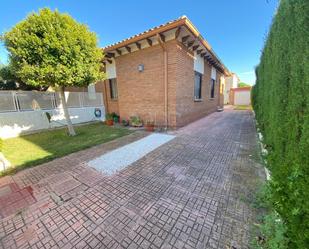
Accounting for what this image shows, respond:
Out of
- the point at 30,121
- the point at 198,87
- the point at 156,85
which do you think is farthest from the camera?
the point at 198,87

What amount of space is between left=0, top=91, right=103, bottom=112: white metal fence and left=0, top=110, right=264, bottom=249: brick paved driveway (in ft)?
18.1

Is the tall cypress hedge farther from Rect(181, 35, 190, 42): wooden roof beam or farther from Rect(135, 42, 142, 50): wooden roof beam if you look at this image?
Rect(135, 42, 142, 50): wooden roof beam

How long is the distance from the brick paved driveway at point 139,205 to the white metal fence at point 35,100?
553 cm

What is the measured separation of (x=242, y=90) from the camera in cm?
2412

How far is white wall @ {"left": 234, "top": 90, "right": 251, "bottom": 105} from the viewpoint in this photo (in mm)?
23719

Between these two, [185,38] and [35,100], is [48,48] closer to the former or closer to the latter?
[35,100]

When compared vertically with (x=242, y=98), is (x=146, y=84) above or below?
above

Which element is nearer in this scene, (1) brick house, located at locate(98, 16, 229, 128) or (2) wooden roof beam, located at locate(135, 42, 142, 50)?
(1) brick house, located at locate(98, 16, 229, 128)

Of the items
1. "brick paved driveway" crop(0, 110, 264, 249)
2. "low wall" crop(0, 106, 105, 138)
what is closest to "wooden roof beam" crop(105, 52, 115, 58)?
"low wall" crop(0, 106, 105, 138)

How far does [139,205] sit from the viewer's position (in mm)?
2277

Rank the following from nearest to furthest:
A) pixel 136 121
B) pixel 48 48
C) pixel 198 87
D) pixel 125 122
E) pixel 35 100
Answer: pixel 48 48, pixel 35 100, pixel 136 121, pixel 125 122, pixel 198 87

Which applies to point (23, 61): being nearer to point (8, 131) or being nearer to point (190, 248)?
point (8, 131)

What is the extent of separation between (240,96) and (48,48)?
27039mm

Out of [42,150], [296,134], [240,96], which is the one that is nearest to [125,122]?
[42,150]
